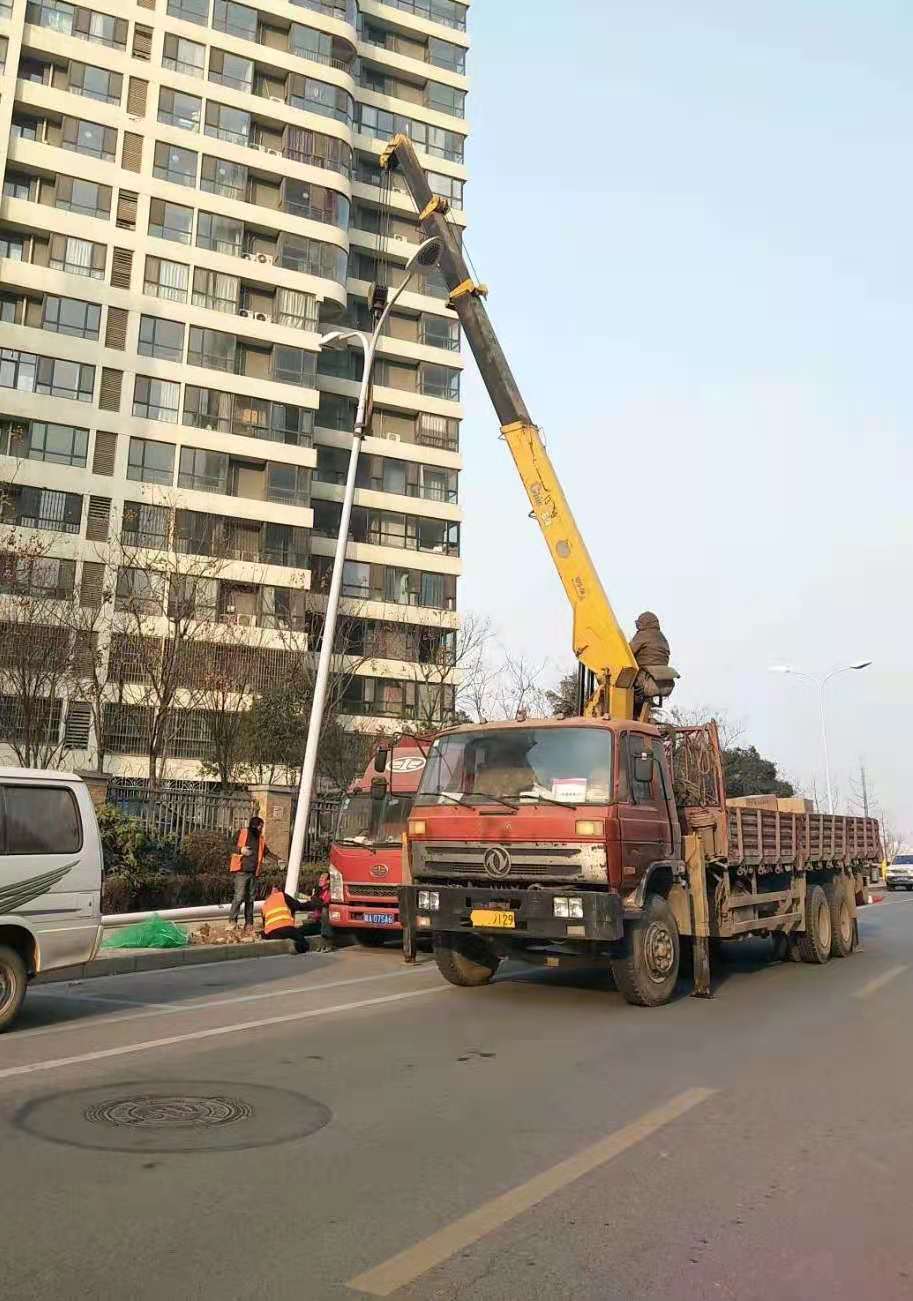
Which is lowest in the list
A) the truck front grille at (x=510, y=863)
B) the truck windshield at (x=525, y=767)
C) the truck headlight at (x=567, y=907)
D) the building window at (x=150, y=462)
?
the truck headlight at (x=567, y=907)

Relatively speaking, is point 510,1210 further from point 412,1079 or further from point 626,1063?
point 626,1063

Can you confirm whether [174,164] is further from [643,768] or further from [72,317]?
[643,768]

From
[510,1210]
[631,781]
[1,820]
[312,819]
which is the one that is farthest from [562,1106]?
[312,819]

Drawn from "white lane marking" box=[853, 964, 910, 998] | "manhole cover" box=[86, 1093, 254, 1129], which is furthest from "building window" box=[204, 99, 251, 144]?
"manhole cover" box=[86, 1093, 254, 1129]

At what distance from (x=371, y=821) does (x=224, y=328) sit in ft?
108

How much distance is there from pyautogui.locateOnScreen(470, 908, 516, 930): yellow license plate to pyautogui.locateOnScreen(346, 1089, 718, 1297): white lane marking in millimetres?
3291

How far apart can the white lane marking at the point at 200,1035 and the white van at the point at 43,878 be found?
131 cm

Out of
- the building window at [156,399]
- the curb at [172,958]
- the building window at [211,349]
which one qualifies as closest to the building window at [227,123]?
the building window at [211,349]

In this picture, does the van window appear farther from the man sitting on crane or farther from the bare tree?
the bare tree

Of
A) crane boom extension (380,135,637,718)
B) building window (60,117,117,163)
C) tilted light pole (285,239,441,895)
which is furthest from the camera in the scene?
building window (60,117,117,163)

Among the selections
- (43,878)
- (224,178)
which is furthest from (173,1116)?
(224,178)

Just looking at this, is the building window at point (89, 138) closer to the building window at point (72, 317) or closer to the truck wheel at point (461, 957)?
the building window at point (72, 317)

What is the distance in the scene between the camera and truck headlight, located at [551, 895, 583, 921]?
8.93 metres

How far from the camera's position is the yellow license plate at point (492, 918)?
30.2 feet
